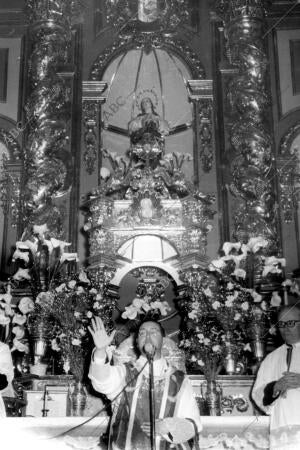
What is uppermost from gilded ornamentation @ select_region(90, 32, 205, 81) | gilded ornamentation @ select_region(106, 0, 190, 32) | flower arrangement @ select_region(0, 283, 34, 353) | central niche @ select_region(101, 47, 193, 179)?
gilded ornamentation @ select_region(106, 0, 190, 32)

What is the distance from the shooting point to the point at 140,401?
487 centimetres

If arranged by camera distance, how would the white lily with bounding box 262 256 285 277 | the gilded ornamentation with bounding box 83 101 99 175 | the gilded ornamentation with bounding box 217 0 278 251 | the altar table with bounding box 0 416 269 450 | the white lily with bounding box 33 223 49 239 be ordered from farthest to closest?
the gilded ornamentation with bounding box 83 101 99 175 < the gilded ornamentation with bounding box 217 0 278 251 < the white lily with bounding box 33 223 49 239 < the white lily with bounding box 262 256 285 277 < the altar table with bounding box 0 416 269 450

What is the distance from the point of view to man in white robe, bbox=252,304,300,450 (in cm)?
527

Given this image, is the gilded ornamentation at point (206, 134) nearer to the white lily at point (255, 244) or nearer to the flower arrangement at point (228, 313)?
the white lily at point (255, 244)

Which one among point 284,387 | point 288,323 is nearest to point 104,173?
point 288,323

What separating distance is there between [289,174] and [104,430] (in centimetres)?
562

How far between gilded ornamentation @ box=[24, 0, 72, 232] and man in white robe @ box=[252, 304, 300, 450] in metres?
4.45

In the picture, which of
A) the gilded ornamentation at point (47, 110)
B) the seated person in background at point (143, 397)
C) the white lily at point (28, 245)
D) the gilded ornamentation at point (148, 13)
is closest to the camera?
the seated person in background at point (143, 397)

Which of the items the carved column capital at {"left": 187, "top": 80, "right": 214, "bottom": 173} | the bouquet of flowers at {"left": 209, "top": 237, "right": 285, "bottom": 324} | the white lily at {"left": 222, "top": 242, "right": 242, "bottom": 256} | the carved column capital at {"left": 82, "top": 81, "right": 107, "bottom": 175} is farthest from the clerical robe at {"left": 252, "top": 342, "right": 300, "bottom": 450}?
the carved column capital at {"left": 82, "top": 81, "right": 107, "bottom": 175}

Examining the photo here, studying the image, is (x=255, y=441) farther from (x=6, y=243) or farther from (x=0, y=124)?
(x=0, y=124)

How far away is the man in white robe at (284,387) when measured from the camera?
5273mm

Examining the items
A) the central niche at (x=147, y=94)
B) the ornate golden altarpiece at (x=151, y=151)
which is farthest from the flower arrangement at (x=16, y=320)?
the central niche at (x=147, y=94)

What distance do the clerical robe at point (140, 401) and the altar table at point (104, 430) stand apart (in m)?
0.67

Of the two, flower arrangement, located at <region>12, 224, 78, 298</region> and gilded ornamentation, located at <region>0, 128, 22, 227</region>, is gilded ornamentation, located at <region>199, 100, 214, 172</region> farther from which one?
flower arrangement, located at <region>12, 224, 78, 298</region>
